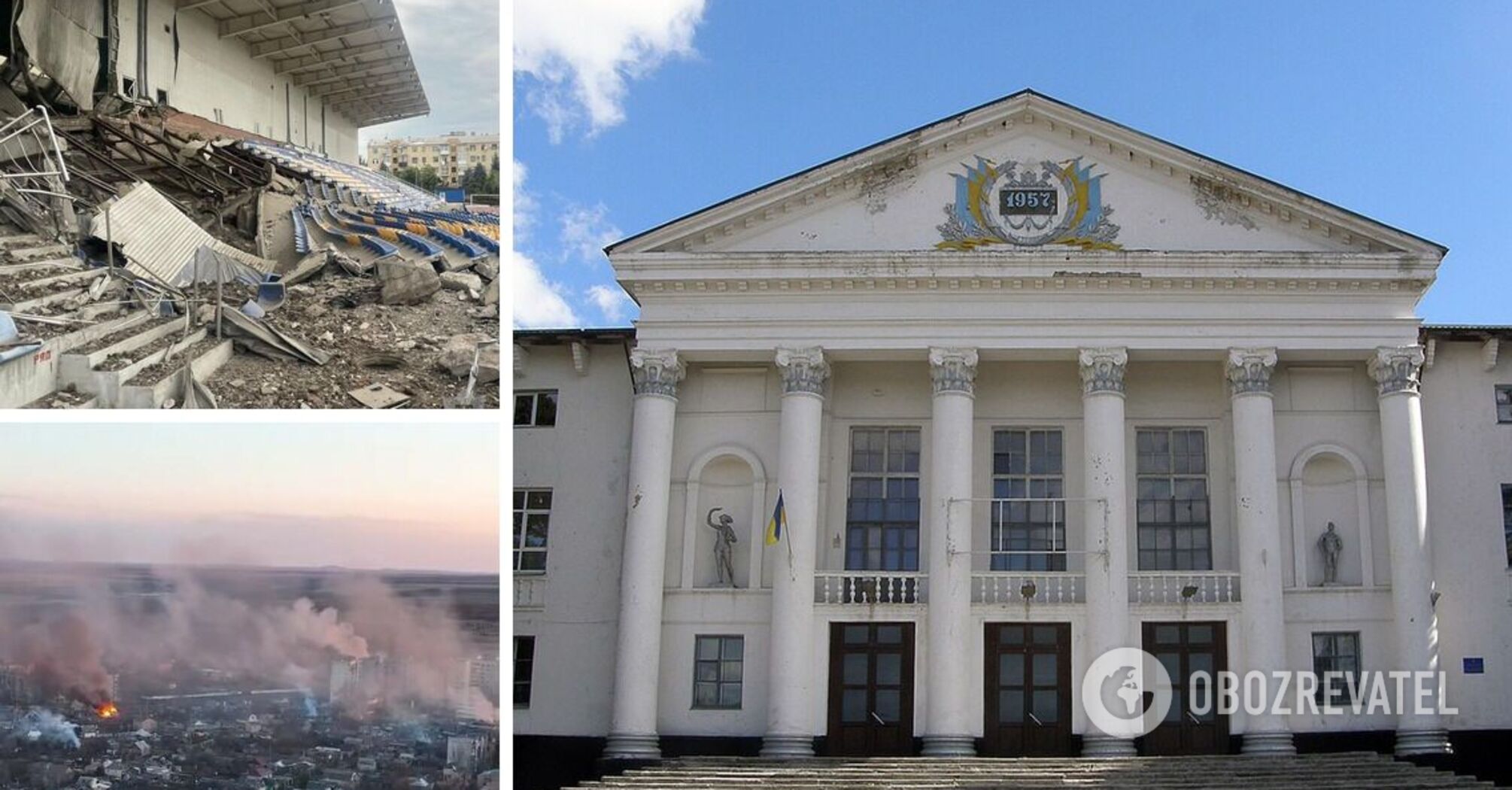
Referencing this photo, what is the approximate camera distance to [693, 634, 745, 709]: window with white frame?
2472 centimetres

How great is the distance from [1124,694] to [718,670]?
5.76 metres

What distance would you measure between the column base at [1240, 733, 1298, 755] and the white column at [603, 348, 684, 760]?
8.12 meters

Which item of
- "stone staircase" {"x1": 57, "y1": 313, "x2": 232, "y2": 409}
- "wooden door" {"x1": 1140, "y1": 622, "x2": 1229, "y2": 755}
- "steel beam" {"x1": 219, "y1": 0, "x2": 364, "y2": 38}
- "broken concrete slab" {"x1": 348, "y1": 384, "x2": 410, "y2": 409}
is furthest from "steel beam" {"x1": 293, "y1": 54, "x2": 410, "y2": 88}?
"wooden door" {"x1": 1140, "y1": 622, "x2": 1229, "y2": 755}

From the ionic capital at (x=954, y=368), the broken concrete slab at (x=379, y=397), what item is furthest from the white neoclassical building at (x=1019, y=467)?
the broken concrete slab at (x=379, y=397)

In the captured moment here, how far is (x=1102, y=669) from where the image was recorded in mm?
23547

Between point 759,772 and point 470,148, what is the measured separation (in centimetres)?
901

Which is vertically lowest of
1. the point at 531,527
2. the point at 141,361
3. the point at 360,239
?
the point at 531,527

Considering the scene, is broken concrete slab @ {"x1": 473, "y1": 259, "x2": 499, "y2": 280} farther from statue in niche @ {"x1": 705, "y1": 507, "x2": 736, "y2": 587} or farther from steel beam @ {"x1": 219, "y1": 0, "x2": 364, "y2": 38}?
statue in niche @ {"x1": 705, "y1": 507, "x2": 736, "y2": 587}

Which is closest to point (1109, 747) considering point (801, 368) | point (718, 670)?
point (718, 670)

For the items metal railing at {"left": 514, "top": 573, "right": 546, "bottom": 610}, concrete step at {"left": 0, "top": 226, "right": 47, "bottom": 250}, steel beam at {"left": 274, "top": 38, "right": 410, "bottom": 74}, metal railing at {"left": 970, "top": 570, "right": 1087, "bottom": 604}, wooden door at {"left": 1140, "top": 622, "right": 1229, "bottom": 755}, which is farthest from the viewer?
metal railing at {"left": 514, "top": 573, "right": 546, "bottom": 610}

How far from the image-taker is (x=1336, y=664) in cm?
2414

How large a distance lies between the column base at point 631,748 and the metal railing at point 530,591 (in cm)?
294

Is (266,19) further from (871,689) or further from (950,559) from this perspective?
(871,689)

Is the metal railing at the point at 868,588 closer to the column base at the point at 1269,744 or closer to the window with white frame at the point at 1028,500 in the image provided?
the window with white frame at the point at 1028,500
